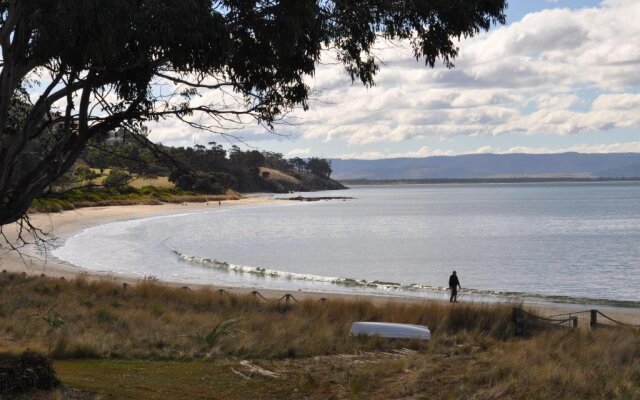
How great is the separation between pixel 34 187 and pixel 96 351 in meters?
4.33

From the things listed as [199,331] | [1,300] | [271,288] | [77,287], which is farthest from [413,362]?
[271,288]

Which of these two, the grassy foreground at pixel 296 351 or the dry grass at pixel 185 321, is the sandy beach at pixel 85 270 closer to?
the dry grass at pixel 185 321

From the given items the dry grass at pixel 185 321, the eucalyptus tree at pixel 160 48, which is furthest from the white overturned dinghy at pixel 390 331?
the eucalyptus tree at pixel 160 48

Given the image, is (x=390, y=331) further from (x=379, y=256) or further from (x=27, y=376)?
(x=379, y=256)

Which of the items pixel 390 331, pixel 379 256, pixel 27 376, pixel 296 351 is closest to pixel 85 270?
pixel 379 256

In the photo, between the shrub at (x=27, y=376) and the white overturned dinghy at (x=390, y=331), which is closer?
the shrub at (x=27, y=376)

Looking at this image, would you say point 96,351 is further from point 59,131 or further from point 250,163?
point 250,163

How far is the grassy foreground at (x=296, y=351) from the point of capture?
9.91 m

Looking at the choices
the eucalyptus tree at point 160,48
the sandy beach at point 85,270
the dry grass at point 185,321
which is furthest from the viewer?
the sandy beach at point 85,270

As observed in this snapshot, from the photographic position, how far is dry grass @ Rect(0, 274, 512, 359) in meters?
13.2

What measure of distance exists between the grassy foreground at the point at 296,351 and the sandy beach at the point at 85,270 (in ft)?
8.26

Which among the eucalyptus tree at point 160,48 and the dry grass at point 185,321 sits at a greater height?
the eucalyptus tree at point 160,48

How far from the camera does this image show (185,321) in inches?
650

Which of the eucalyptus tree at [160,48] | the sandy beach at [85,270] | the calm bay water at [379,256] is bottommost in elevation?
the calm bay water at [379,256]
